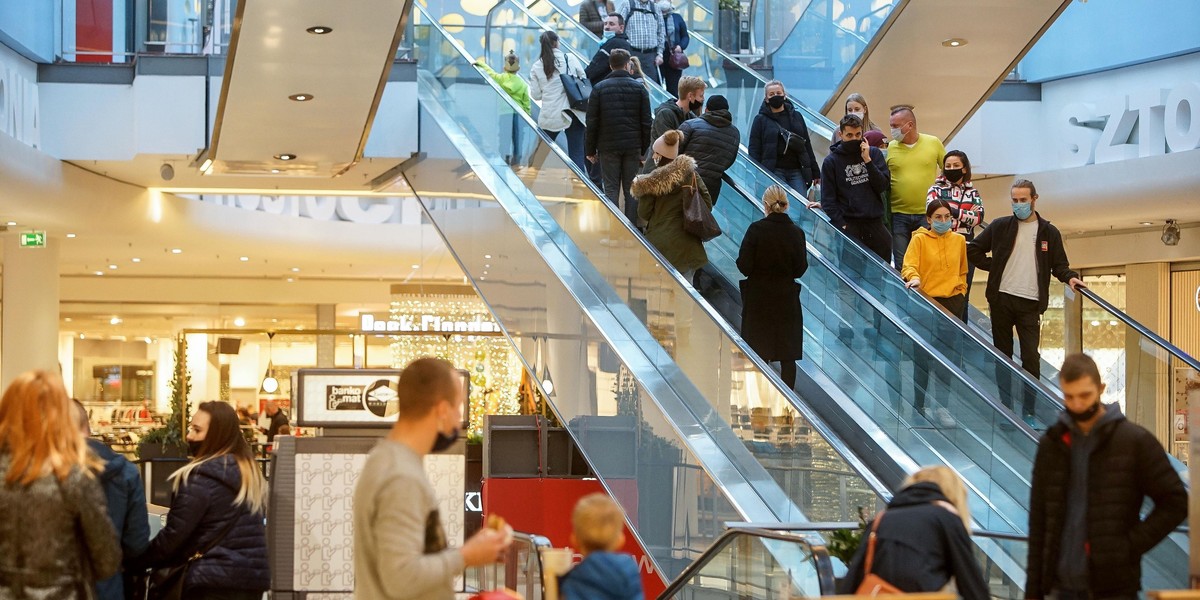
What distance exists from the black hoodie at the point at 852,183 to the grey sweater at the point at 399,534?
288 inches

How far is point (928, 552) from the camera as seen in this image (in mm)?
4422

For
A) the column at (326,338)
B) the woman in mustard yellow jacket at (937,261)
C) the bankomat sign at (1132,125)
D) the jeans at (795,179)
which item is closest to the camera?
the woman in mustard yellow jacket at (937,261)

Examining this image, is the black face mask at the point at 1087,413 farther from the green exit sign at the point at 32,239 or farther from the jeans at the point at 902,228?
the green exit sign at the point at 32,239

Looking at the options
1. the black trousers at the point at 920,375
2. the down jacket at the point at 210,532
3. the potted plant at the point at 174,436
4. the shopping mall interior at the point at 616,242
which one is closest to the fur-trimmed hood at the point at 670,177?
the shopping mall interior at the point at 616,242

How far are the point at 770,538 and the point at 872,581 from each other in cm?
114

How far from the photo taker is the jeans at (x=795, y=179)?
1166 cm

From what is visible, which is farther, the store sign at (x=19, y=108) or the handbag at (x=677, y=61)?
the handbag at (x=677, y=61)

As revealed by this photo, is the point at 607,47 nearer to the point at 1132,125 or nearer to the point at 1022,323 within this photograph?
the point at 1022,323


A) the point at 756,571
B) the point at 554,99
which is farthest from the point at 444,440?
the point at 554,99

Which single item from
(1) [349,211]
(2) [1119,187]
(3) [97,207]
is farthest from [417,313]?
(2) [1119,187]

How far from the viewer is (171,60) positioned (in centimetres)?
1472

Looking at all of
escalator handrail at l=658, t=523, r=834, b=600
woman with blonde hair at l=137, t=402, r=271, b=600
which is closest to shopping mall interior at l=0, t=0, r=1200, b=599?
escalator handrail at l=658, t=523, r=834, b=600

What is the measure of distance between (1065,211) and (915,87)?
3.09 meters

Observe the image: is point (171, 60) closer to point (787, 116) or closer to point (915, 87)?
point (787, 116)
